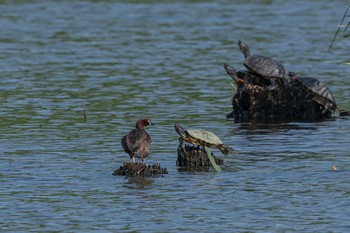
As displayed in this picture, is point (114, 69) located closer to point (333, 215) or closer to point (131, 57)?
point (131, 57)

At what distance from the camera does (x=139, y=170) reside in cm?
1859

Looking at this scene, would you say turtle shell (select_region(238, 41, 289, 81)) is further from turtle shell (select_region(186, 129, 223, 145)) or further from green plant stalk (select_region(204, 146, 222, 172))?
green plant stalk (select_region(204, 146, 222, 172))

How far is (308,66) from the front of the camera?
3419 centimetres

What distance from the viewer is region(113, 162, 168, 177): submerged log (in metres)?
18.6

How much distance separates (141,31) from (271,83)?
1818cm

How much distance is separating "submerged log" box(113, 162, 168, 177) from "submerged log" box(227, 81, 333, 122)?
7.40 meters

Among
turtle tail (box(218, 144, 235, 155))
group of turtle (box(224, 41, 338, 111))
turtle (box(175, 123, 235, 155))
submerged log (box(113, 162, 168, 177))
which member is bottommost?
submerged log (box(113, 162, 168, 177))

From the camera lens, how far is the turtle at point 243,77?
26.3 metres

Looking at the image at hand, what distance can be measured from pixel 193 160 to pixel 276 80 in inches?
283

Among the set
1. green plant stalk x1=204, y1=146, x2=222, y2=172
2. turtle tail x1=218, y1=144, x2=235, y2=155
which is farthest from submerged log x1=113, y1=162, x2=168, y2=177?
turtle tail x1=218, y1=144, x2=235, y2=155

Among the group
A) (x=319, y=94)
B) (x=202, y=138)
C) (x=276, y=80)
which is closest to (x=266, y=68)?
(x=276, y=80)

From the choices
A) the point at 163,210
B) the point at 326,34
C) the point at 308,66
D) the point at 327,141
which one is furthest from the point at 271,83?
the point at 326,34

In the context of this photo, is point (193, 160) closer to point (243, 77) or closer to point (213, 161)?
point (213, 161)

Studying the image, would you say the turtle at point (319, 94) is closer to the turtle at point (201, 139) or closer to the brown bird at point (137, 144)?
the turtle at point (201, 139)
